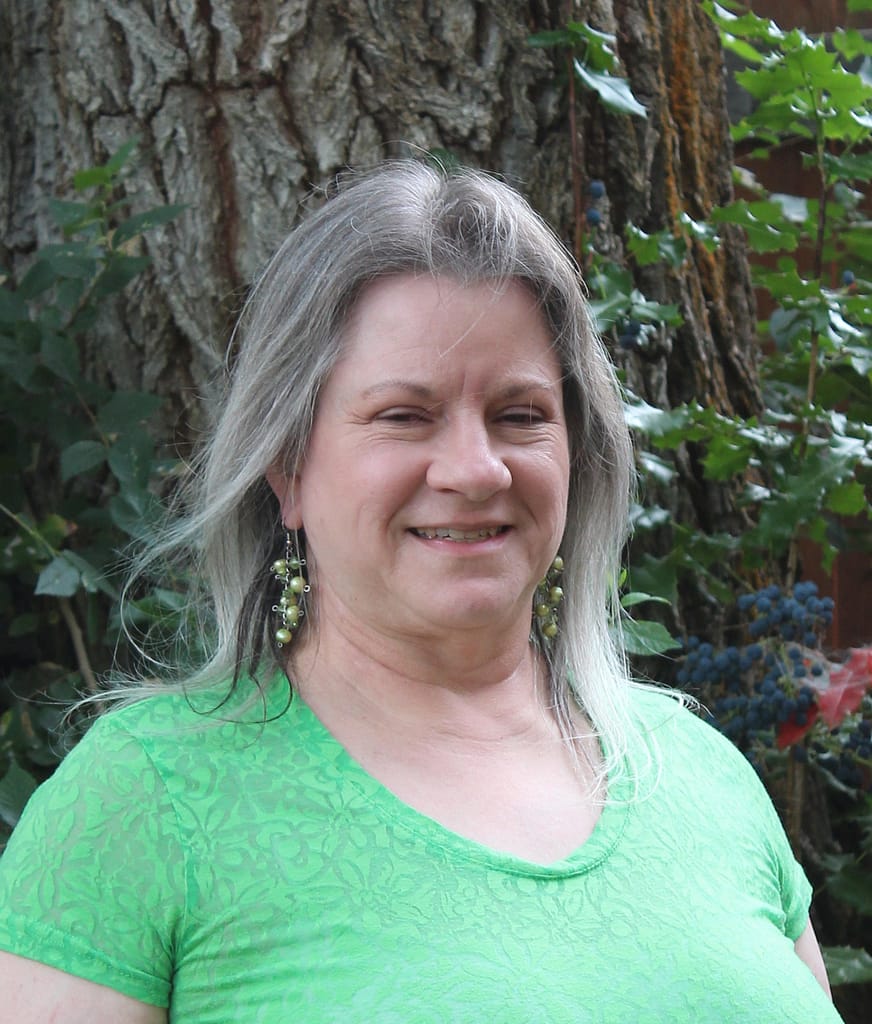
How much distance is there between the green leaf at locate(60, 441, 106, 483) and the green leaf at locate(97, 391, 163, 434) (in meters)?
0.04

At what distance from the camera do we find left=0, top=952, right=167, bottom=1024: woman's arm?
1170 mm

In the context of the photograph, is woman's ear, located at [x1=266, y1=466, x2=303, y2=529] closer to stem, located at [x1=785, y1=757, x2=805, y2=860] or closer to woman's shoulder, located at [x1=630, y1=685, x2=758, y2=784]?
woman's shoulder, located at [x1=630, y1=685, x2=758, y2=784]

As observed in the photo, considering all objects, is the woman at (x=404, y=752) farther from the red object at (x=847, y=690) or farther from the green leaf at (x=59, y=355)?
the green leaf at (x=59, y=355)

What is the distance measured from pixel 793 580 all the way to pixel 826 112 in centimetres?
82

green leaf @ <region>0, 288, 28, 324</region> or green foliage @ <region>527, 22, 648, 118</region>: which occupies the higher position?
green foliage @ <region>527, 22, 648, 118</region>

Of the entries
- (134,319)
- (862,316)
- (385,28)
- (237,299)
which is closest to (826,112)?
(862,316)

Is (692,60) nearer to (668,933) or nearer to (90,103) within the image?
(90,103)

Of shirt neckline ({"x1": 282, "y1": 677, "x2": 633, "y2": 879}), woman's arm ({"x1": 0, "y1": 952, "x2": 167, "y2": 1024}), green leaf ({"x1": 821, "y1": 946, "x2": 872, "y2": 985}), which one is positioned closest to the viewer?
woman's arm ({"x1": 0, "y1": 952, "x2": 167, "y2": 1024})

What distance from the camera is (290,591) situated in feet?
5.08

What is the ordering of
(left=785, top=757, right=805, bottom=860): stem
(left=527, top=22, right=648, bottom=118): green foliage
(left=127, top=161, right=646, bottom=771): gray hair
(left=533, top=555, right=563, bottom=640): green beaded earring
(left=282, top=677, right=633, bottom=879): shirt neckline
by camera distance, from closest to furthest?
(left=282, top=677, right=633, bottom=879): shirt neckline, (left=127, top=161, right=646, bottom=771): gray hair, (left=533, top=555, right=563, bottom=640): green beaded earring, (left=527, top=22, right=648, bottom=118): green foliage, (left=785, top=757, right=805, bottom=860): stem

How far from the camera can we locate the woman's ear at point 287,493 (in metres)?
1.49

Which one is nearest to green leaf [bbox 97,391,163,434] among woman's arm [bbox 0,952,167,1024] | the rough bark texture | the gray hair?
the rough bark texture

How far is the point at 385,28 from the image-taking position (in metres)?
2.00

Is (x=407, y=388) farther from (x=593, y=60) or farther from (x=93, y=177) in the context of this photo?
(x=593, y=60)
